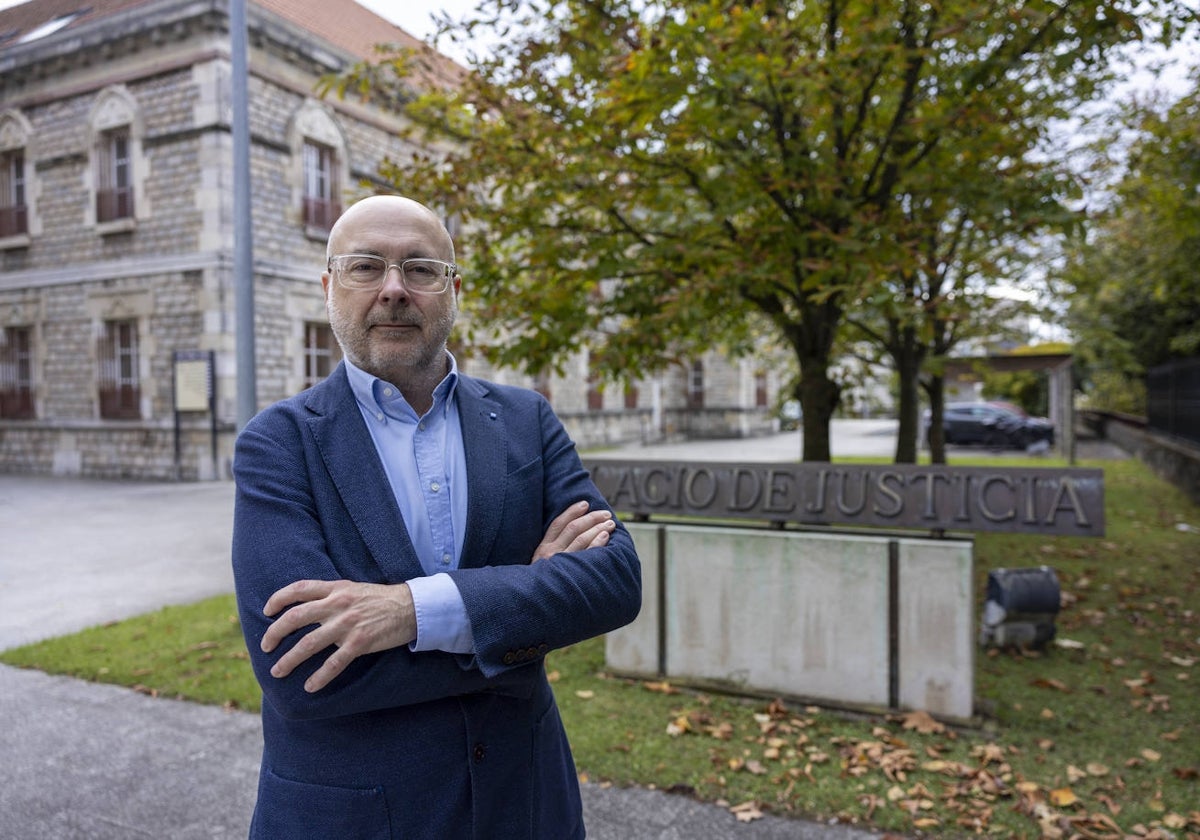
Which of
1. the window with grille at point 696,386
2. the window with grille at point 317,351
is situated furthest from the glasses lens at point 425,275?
the window with grille at point 696,386

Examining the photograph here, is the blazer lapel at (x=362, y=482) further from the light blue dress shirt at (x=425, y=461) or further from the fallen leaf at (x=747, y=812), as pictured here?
the fallen leaf at (x=747, y=812)

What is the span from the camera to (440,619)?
63.2 inches

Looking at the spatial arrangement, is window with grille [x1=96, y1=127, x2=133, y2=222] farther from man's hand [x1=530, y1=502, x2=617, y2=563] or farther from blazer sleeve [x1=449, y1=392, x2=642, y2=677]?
man's hand [x1=530, y1=502, x2=617, y2=563]

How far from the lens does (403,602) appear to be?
160cm

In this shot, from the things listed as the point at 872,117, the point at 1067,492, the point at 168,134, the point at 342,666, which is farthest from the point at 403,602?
the point at 168,134

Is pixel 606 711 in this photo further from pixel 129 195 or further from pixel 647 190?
pixel 129 195

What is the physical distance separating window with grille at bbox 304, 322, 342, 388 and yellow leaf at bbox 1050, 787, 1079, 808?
16513mm

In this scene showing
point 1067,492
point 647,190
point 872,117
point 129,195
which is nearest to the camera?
point 1067,492

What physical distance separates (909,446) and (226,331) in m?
12.7

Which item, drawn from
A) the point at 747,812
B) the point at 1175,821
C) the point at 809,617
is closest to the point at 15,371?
the point at 809,617

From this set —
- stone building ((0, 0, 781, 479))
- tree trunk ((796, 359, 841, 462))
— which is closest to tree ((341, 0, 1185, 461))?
tree trunk ((796, 359, 841, 462))

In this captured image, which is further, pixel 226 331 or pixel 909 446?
pixel 226 331

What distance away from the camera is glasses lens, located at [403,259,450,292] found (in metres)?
1.87

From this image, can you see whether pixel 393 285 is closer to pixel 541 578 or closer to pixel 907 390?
pixel 541 578
